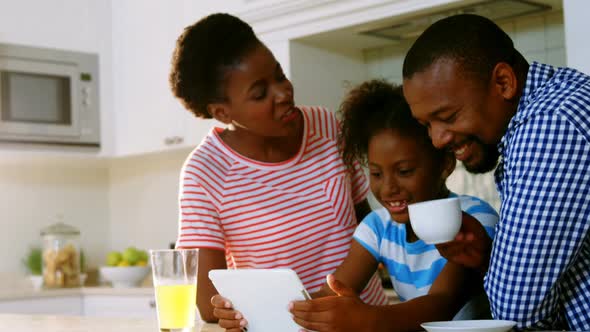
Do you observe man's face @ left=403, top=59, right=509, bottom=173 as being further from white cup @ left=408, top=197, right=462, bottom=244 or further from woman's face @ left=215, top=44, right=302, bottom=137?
woman's face @ left=215, top=44, right=302, bottom=137

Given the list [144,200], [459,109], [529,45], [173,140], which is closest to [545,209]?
[459,109]

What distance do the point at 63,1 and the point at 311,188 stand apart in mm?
2482

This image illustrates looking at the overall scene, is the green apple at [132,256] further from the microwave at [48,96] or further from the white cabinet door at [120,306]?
the microwave at [48,96]

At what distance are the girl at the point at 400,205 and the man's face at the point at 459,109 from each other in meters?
0.15

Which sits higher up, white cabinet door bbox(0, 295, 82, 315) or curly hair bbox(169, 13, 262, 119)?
curly hair bbox(169, 13, 262, 119)

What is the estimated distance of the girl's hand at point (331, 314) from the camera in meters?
1.21

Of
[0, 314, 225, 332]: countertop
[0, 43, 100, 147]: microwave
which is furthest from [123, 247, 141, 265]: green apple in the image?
[0, 314, 225, 332]: countertop

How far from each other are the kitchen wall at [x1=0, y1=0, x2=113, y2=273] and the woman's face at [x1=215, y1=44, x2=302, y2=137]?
7.44 ft

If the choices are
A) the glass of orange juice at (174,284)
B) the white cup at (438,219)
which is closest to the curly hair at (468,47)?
the white cup at (438,219)

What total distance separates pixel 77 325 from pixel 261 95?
587 mm

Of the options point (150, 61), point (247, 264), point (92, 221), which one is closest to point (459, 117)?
point (247, 264)

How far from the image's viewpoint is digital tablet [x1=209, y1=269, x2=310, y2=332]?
47.3 inches

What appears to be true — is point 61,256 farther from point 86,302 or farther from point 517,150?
point 517,150

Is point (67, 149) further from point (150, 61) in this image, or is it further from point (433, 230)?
point (433, 230)
